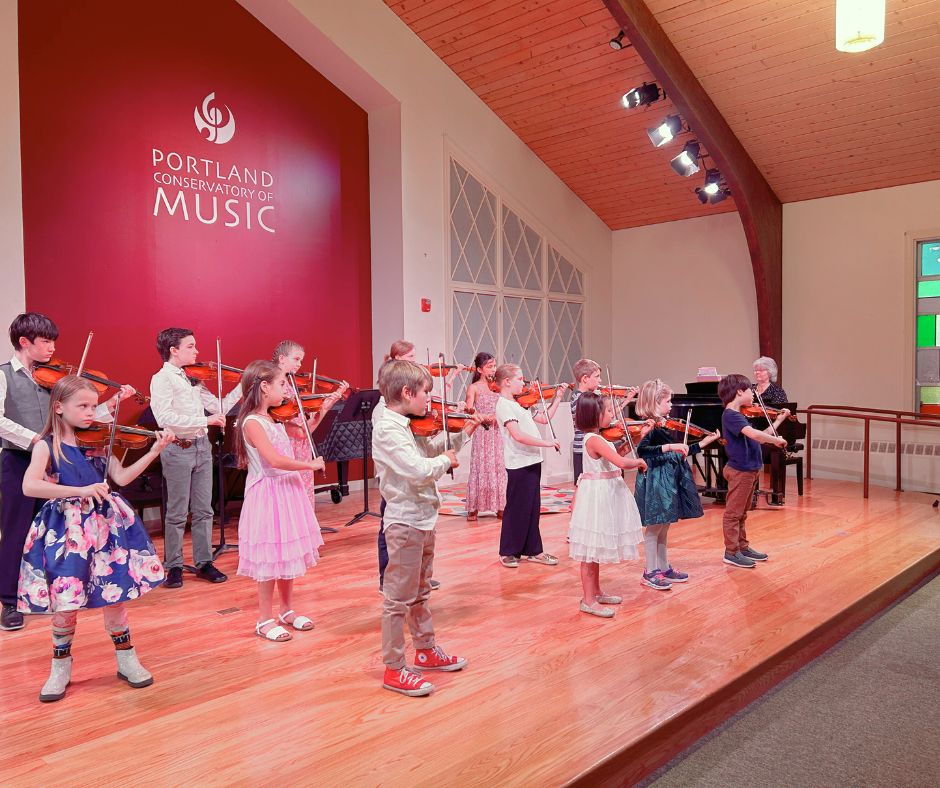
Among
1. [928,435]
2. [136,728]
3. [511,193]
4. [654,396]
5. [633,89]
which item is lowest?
[136,728]

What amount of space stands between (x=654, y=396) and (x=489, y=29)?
4720 mm

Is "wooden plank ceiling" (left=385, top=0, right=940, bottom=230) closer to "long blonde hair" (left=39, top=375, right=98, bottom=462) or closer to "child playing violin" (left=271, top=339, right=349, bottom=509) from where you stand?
"child playing violin" (left=271, top=339, right=349, bottom=509)

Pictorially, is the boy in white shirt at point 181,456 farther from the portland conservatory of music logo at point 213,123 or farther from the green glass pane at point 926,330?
the green glass pane at point 926,330

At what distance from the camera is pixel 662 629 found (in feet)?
10.8

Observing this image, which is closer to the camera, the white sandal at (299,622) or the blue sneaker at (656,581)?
the white sandal at (299,622)

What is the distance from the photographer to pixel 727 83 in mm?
6754

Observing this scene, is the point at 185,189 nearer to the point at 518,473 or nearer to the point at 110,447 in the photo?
the point at 518,473

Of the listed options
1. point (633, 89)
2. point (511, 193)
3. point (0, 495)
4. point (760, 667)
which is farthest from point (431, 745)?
point (511, 193)

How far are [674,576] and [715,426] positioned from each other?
2317 millimetres

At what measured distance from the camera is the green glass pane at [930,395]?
768 cm

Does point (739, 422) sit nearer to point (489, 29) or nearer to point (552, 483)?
point (552, 483)

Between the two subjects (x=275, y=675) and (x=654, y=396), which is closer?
(x=275, y=675)

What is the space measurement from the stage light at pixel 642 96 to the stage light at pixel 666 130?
0.84 ft

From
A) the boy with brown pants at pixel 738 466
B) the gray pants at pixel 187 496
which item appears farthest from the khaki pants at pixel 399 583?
the boy with brown pants at pixel 738 466
